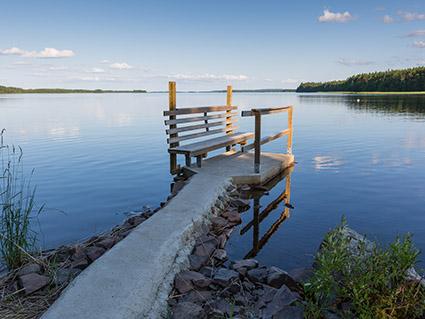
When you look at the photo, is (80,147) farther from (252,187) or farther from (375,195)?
(375,195)

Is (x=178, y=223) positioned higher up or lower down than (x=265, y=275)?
higher up

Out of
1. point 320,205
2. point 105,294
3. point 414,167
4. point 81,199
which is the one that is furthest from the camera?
point 414,167

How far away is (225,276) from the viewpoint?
5012 mm

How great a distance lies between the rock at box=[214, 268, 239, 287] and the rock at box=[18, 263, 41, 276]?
253 cm

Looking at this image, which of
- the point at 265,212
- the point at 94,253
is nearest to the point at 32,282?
the point at 94,253

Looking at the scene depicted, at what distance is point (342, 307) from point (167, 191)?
7.68 m

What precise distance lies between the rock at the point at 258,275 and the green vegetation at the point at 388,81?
118003 mm

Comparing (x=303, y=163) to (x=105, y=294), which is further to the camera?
(x=303, y=163)

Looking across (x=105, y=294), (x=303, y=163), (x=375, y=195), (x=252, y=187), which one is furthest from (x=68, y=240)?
(x=303, y=163)

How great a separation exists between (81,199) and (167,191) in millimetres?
2512

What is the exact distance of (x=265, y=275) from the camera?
5.16m

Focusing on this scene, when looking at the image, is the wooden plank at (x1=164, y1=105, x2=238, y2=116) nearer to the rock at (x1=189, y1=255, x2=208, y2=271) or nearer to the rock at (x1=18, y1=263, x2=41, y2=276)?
the rock at (x1=189, y1=255, x2=208, y2=271)

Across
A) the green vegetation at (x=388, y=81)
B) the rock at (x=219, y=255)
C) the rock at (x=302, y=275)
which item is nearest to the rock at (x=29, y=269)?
the rock at (x=219, y=255)

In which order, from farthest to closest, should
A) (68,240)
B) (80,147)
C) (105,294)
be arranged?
(80,147) < (68,240) < (105,294)
